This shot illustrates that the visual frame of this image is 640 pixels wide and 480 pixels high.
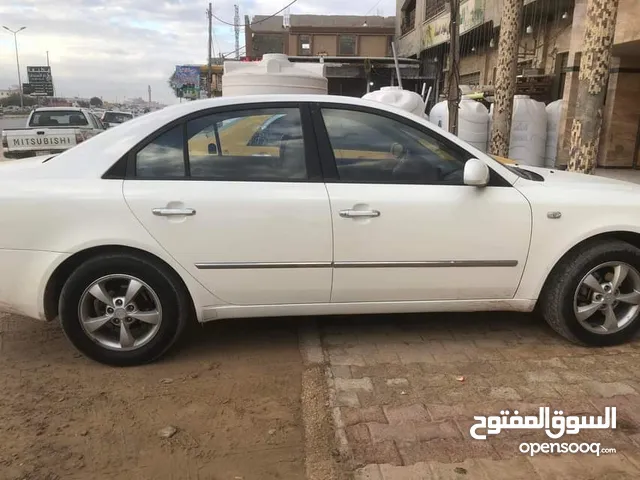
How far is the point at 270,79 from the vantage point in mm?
7570

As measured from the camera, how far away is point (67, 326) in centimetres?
333

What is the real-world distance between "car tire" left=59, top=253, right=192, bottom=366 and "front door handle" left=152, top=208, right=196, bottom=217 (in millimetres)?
301

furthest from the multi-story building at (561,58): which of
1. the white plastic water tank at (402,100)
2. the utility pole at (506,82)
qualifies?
the white plastic water tank at (402,100)

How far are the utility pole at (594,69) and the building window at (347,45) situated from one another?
4079 centimetres

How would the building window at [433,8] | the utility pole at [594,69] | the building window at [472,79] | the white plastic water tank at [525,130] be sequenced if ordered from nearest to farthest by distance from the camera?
1. the utility pole at [594,69]
2. the white plastic water tank at [525,130]
3. the building window at [472,79]
4. the building window at [433,8]

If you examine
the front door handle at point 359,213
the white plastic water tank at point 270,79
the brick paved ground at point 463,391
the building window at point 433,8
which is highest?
the building window at point 433,8

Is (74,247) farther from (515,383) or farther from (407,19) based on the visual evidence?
(407,19)

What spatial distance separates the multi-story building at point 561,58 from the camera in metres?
12.0

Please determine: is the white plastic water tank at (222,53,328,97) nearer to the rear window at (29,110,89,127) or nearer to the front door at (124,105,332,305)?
the front door at (124,105,332,305)

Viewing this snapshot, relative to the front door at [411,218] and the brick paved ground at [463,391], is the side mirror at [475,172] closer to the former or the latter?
the front door at [411,218]

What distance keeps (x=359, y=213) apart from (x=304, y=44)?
149ft

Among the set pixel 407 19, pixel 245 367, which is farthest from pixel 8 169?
pixel 407 19

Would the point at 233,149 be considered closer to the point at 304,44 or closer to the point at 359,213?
the point at 359,213

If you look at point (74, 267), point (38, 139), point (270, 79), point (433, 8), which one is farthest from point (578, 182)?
point (433, 8)
